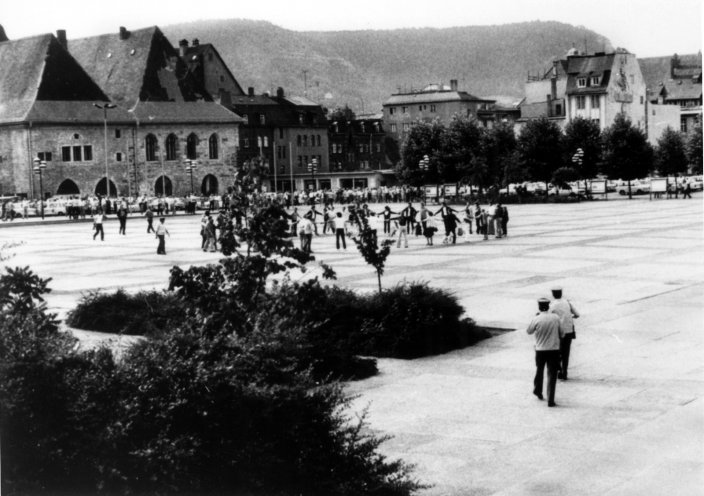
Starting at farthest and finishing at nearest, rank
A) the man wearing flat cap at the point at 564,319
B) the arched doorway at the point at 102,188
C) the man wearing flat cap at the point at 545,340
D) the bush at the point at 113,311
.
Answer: the arched doorway at the point at 102,188
the bush at the point at 113,311
the man wearing flat cap at the point at 564,319
the man wearing flat cap at the point at 545,340

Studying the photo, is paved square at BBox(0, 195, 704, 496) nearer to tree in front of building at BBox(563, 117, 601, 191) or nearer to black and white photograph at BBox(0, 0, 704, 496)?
black and white photograph at BBox(0, 0, 704, 496)

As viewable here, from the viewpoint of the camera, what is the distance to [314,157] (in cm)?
12269

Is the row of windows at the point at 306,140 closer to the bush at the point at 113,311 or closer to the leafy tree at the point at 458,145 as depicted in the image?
the leafy tree at the point at 458,145

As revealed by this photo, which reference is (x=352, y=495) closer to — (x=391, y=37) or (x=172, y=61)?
(x=391, y=37)

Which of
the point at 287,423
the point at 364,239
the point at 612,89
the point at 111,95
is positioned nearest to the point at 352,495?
the point at 287,423

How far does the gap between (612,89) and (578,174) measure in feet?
95.1

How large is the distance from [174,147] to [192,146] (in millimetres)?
2875

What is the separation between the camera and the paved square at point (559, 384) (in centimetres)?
1067

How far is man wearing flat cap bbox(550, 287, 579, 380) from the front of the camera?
585 inches

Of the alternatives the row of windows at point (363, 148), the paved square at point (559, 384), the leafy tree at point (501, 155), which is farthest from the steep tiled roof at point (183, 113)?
the paved square at point (559, 384)

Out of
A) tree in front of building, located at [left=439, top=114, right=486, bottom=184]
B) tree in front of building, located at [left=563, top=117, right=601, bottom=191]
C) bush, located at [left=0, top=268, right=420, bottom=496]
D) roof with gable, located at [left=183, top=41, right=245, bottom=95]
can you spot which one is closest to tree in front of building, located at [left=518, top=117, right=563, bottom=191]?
tree in front of building, located at [left=563, top=117, right=601, bottom=191]

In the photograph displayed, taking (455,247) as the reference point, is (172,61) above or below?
above

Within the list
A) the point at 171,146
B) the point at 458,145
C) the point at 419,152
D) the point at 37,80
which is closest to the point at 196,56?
the point at 171,146

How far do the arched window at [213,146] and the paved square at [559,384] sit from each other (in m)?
66.7
